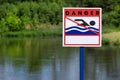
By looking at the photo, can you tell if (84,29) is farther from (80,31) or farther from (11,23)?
(11,23)

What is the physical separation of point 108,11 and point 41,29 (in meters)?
13.5

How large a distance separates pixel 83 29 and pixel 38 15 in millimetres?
75991

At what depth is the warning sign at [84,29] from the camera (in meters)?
4.20

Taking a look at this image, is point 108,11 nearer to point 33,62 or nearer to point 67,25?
point 33,62

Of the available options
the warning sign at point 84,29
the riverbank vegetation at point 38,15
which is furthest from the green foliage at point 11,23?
the warning sign at point 84,29

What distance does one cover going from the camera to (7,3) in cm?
8169

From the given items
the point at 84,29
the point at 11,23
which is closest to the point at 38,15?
the point at 11,23

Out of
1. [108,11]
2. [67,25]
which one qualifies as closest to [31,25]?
[108,11]

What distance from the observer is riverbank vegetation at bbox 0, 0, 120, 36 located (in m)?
70.3

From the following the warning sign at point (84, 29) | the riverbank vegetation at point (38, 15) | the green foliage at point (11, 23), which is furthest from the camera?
the green foliage at point (11, 23)

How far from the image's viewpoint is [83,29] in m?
4.22

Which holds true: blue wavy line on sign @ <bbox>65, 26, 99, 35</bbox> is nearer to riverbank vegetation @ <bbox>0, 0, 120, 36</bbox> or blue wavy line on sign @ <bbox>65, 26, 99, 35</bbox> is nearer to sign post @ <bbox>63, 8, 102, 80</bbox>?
sign post @ <bbox>63, 8, 102, 80</bbox>

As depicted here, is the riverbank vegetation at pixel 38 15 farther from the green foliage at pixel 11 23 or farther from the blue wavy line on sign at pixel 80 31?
the blue wavy line on sign at pixel 80 31

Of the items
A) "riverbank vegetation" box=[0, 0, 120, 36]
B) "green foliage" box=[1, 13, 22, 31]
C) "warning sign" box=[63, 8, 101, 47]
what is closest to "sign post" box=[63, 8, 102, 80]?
"warning sign" box=[63, 8, 101, 47]
